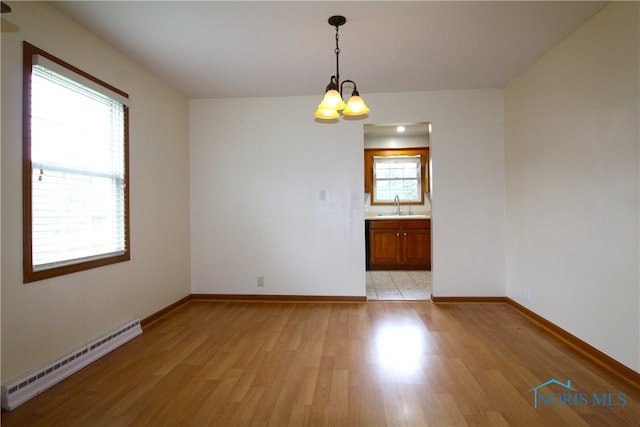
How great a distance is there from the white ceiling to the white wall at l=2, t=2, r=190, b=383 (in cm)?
21

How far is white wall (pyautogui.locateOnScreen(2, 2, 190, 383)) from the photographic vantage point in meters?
1.90

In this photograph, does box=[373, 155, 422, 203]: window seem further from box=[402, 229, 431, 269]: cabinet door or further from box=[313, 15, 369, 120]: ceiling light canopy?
box=[313, 15, 369, 120]: ceiling light canopy

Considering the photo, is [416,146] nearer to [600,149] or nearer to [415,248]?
[415,248]

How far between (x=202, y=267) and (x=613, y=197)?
4.03 meters

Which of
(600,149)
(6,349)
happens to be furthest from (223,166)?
(600,149)

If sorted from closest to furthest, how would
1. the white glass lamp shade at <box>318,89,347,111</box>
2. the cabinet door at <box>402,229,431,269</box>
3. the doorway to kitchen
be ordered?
the white glass lamp shade at <box>318,89,347,111</box> < the doorway to kitchen < the cabinet door at <box>402,229,431,269</box>

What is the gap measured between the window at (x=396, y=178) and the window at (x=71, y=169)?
14.9 ft

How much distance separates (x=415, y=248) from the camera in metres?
5.68

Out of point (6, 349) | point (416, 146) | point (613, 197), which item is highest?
point (416, 146)

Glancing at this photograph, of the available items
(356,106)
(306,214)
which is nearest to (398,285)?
(306,214)

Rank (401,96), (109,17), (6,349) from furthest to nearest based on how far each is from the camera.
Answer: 1. (401,96)
2. (109,17)
3. (6,349)

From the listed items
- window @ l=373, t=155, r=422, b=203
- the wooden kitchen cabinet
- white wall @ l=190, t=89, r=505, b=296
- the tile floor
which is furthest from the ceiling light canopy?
window @ l=373, t=155, r=422, b=203

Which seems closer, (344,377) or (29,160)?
(29,160)

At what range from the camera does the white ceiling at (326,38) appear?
7.24ft
